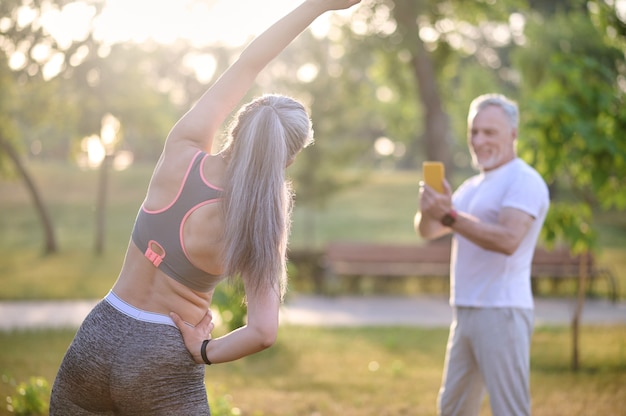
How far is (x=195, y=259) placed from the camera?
258cm

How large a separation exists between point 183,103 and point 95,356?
3377cm

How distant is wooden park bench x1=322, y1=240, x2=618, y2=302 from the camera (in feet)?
52.7

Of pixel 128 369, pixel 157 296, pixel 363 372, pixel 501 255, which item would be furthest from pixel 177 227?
pixel 363 372

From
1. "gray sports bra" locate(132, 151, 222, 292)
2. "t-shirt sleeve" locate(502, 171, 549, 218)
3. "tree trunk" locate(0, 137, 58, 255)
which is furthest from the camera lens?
"tree trunk" locate(0, 137, 58, 255)

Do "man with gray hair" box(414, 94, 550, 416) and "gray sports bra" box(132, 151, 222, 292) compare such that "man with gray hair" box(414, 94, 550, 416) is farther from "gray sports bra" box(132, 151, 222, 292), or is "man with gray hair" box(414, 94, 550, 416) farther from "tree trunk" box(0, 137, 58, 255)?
"tree trunk" box(0, 137, 58, 255)

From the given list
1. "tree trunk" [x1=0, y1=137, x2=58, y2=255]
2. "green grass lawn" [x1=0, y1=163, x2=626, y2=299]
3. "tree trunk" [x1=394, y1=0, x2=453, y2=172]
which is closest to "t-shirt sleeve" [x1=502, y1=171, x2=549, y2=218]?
"green grass lawn" [x1=0, y1=163, x2=626, y2=299]

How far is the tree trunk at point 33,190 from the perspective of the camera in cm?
2223

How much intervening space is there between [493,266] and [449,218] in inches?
14.6

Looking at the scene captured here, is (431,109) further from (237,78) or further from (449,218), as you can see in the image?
(237,78)

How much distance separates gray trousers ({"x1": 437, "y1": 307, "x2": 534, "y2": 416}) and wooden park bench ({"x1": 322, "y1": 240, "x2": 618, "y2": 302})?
36.9 feet

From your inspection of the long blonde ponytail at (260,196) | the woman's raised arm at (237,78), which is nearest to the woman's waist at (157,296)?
the long blonde ponytail at (260,196)

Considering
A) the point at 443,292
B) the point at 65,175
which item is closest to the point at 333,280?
the point at 443,292

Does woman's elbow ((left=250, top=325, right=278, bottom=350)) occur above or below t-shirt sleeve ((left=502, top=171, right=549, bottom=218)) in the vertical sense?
below

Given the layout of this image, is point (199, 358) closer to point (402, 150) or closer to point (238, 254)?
point (238, 254)
